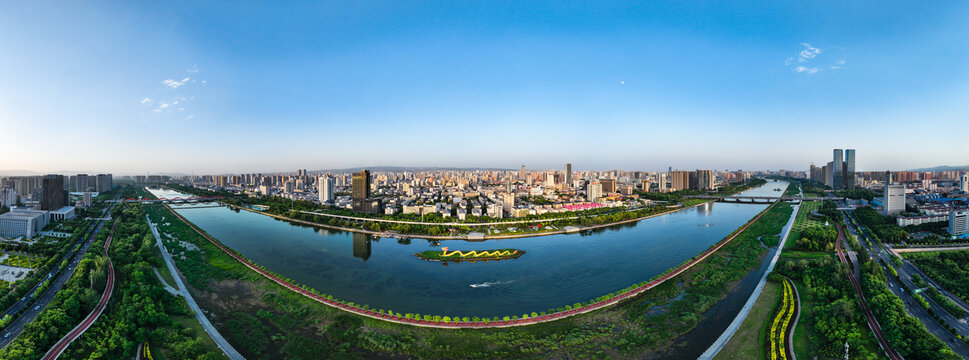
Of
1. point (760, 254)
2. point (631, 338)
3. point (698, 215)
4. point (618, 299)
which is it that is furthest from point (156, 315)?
point (698, 215)

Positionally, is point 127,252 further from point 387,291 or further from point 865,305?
point 865,305

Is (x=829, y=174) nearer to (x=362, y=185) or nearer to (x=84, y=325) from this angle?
(x=362, y=185)

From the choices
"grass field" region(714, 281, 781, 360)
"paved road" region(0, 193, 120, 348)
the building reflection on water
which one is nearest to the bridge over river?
"grass field" region(714, 281, 781, 360)

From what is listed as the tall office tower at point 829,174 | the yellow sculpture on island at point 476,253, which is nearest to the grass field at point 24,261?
the yellow sculpture on island at point 476,253

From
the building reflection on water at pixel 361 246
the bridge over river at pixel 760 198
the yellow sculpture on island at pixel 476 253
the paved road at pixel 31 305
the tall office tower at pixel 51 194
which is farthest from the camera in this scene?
the bridge over river at pixel 760 198

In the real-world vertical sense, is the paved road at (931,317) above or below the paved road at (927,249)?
below

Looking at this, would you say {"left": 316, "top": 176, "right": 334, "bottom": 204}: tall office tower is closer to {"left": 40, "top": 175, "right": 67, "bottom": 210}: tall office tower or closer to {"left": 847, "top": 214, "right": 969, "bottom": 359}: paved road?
{"left": 40, "top": 175, "right": 67, "bottom": 210}: tall office tower

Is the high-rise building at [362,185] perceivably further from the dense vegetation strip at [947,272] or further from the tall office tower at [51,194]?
the dense vegetation strip at [947,272]
